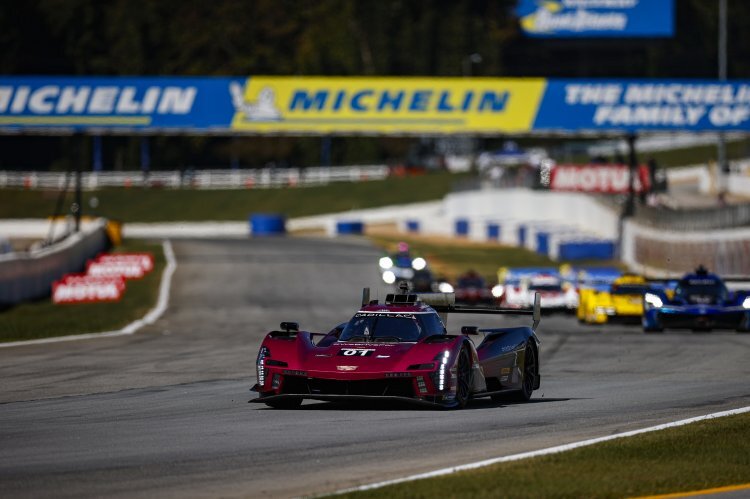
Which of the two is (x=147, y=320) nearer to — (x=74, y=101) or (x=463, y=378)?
(x=74, y=101)

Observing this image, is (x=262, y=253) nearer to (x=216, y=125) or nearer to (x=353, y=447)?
(x=216, y=125)

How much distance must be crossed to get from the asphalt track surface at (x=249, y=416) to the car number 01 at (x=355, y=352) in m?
0.56

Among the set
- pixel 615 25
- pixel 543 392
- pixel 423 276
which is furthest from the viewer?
pixel 615 25

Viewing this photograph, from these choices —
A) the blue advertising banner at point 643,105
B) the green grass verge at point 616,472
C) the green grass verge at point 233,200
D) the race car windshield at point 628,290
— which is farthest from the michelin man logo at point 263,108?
the green grass verge at point 616,472

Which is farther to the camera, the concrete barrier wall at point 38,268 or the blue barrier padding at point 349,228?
the blue barrier padding at point 349,228

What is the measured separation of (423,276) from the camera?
44438mm

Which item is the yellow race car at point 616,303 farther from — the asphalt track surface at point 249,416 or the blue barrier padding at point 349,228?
the blue barrier padding at point 349,228

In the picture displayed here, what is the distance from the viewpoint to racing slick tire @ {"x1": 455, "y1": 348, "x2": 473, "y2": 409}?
15547mm

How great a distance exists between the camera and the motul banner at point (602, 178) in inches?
2347

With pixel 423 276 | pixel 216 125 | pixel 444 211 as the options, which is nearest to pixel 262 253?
pixel 216 125

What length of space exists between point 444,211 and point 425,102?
104 ft

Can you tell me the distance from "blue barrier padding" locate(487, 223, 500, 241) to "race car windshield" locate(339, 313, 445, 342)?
55.2m

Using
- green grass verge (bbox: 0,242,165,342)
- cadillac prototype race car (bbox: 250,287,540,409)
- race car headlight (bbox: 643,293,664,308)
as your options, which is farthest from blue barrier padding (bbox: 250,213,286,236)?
cadillac prototype race car (bbox: 250,287,540,409)

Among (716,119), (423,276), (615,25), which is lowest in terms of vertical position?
(423,276)
